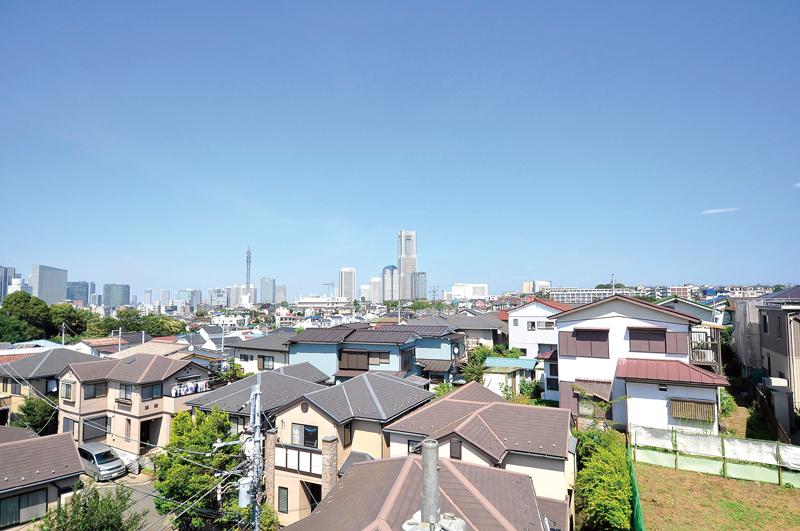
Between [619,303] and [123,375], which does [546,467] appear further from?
[123,375]

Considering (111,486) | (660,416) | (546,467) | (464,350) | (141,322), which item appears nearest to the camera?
(546,467)

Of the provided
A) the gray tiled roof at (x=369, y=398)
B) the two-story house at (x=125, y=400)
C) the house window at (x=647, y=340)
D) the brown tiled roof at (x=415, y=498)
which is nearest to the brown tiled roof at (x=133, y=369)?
the two-story house at (x=125, y=400)

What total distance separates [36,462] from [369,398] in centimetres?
1326

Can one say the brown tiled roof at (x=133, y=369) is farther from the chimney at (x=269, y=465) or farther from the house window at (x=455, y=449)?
the house window at (x=455, y=449)

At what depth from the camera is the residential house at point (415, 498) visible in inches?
345

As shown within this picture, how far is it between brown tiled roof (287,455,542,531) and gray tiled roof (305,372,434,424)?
559 cm

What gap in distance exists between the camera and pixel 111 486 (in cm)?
2230

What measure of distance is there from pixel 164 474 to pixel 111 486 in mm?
9981

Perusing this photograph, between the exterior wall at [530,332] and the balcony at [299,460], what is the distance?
2852cm

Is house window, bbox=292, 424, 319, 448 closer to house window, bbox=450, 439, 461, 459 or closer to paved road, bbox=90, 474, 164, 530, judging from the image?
house window, bbox=450, 439, 461, 459

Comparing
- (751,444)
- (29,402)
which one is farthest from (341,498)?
(29,402)

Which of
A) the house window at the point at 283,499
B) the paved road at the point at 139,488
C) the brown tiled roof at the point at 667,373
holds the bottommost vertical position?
the paved road at the point at 139,488

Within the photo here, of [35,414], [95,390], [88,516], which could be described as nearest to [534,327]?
[95,390]

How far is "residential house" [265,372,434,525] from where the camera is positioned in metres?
17.4
